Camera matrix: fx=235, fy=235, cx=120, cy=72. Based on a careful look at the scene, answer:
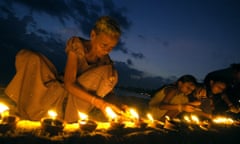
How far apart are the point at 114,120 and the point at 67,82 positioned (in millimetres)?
1091

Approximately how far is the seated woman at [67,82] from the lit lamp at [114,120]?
0.13m

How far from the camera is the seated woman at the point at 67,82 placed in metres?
4.05

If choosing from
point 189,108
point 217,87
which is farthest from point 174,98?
point 217,87

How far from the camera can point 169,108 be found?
6.05 metres

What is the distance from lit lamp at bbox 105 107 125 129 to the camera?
3553 mm

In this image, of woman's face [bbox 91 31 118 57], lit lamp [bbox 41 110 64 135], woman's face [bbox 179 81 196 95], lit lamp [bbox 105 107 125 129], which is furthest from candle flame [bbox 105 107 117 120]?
woman's face [bbox 179 81 196 95]

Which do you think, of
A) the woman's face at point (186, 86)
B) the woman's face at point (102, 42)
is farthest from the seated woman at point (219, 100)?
the woman's face at point (102, 42)

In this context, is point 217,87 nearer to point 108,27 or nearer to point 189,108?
point 189,108

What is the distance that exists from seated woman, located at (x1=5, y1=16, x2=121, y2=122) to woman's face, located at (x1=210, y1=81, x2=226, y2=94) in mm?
4538

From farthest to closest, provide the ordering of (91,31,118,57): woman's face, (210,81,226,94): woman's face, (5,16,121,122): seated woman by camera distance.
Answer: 1. (210,81,226,94): woman's face
2. (91,31,118,57): woman's face
3. (5,16,121,122): seated woman

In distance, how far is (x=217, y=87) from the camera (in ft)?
25.1

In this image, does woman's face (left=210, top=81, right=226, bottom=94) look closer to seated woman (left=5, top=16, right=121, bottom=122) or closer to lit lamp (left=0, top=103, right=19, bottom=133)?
seated woman (left=5, top=16, right=121, bottom=122)

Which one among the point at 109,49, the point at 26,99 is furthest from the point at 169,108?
the point at 26,99

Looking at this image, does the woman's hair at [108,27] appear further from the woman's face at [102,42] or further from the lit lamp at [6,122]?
the lit lamp at [6,122]
